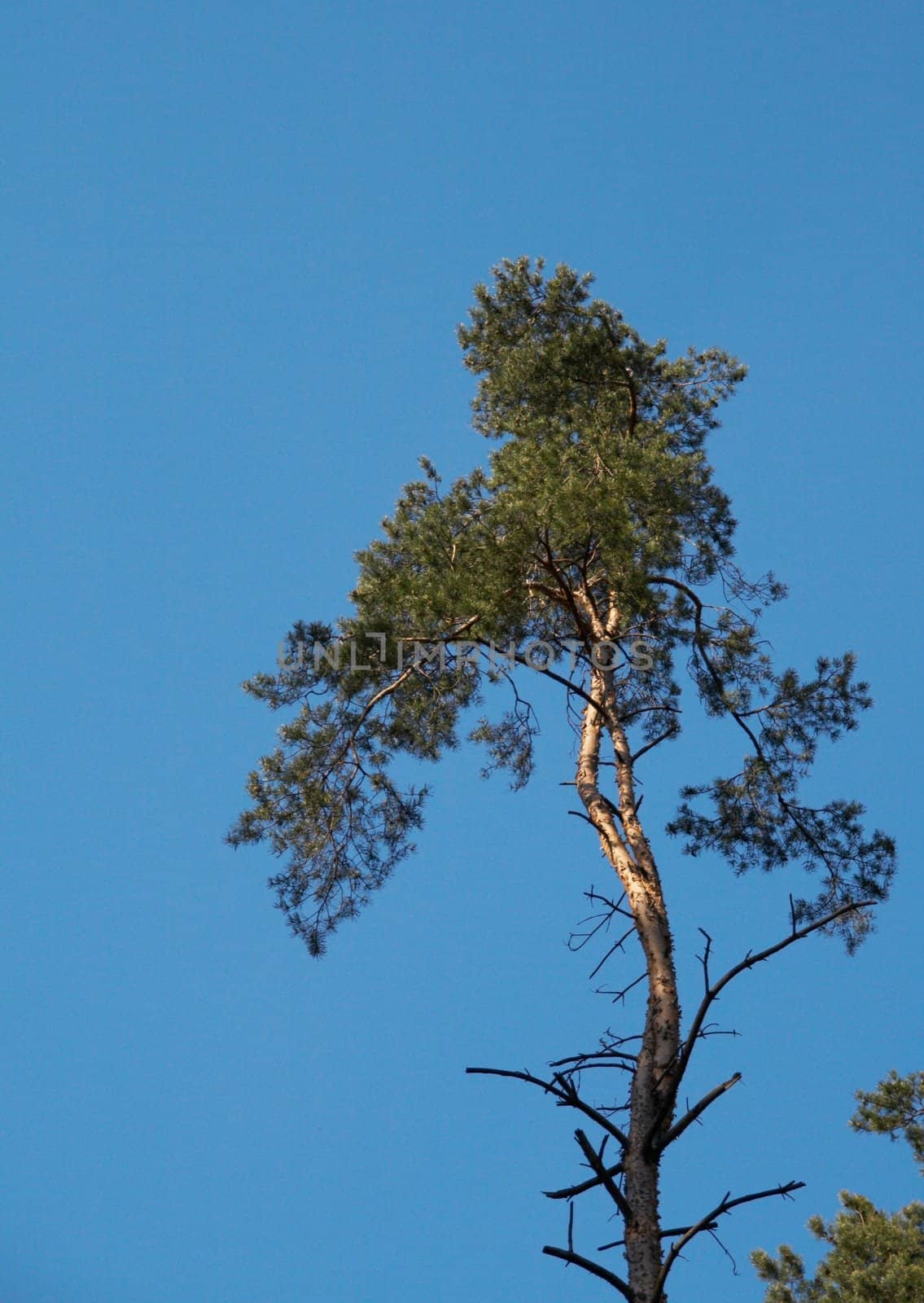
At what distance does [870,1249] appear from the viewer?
891 centimetres

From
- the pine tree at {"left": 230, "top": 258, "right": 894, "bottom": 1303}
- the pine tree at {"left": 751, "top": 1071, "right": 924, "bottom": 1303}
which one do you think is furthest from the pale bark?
the pine tree at {"left": 751, "top": 1071, "right": 924, "bottom": 1303}

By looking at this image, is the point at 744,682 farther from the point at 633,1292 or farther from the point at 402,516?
the point at 633,1292

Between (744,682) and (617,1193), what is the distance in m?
4.82

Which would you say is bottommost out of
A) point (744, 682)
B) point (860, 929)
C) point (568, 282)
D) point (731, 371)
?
point (860, 929)

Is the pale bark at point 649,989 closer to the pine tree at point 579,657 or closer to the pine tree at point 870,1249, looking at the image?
the pine tree at point 579,657

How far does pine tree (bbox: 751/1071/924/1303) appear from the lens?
8.42 meters

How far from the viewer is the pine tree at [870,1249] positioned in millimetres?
8422

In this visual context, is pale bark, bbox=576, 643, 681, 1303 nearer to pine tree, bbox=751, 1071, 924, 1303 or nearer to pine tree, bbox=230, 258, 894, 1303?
pine tree, bbox=230, 258, 894, 1303

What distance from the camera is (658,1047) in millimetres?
5449

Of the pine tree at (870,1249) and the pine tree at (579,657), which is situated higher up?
the pine tree at (579,657)

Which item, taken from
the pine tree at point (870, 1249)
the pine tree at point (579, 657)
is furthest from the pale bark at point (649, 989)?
the pine tree at point (870, 1249)

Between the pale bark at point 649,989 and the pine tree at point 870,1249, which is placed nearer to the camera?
the pale bark at point 649,989

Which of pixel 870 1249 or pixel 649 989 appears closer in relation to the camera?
pixel 649 989

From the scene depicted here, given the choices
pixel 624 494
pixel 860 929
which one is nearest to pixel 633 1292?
pixel 624 494
